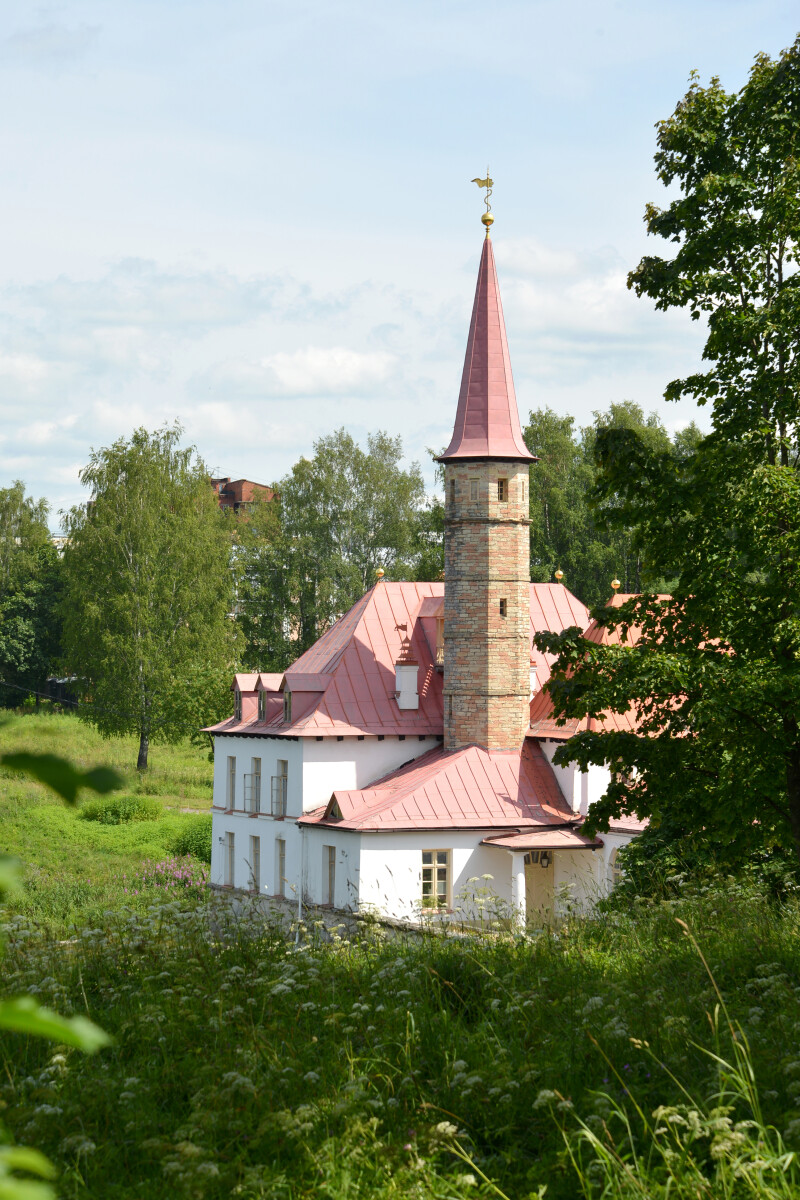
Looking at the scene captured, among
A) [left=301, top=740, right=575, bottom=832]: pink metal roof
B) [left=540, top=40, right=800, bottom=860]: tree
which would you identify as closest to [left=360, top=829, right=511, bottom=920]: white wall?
[left=301, top=740, right=575, bottom=832]: pink metal roof

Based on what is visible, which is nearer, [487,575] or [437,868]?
[437,868]

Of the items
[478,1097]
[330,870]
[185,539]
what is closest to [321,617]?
[185,539]

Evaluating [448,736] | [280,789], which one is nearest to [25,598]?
[280,789]

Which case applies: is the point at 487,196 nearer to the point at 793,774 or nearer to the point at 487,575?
the point at 487,575

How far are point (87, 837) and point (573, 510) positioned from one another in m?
24.1

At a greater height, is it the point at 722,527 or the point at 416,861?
the point at 722,527

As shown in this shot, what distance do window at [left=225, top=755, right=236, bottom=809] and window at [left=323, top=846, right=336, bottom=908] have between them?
20.5ft

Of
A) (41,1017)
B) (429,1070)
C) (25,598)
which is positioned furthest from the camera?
(25,598)

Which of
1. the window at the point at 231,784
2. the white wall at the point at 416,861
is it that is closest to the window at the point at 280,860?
the window at the point at 231,784

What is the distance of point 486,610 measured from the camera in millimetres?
30203

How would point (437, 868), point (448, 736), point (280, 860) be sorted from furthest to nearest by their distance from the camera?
point (280, 860)
point (448, 736)
point (437, 868)

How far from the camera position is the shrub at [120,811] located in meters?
45.1

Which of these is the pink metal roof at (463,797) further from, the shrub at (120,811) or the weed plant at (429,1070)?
the weed plant at (429,1070)

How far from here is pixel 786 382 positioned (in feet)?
39.5
